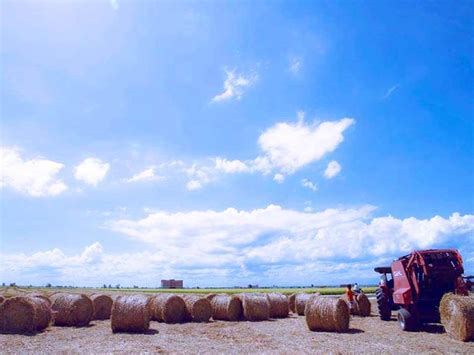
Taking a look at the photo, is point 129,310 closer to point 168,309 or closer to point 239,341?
point 168,309

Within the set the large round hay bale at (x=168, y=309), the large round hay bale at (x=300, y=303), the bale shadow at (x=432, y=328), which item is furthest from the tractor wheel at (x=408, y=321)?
the large round hay bale at (x=168, y=309)

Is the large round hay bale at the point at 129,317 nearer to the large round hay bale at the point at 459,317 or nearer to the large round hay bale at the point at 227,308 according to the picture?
the large round hay bale at the point at 227,308

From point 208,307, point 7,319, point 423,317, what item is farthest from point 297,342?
point 7,319

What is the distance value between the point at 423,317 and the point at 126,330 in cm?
1103

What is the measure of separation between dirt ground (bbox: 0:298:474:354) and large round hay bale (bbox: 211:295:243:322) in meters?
2.97

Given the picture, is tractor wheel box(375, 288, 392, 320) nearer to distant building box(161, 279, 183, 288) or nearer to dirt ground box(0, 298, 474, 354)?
dirt ground box(0, 298, 474, 354)

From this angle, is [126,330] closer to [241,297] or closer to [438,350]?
[241,297]

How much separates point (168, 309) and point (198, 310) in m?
1.42

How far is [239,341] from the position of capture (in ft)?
44.2

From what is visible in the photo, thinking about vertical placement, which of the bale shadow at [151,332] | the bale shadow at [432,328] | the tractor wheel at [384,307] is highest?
the tractor wheel at [384,307]

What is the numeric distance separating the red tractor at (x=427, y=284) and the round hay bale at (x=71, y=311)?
13002 millimetres

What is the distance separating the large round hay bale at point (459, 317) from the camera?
1262 centimetres

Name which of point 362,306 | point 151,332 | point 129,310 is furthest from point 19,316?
point 362,306

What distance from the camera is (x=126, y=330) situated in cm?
1566
